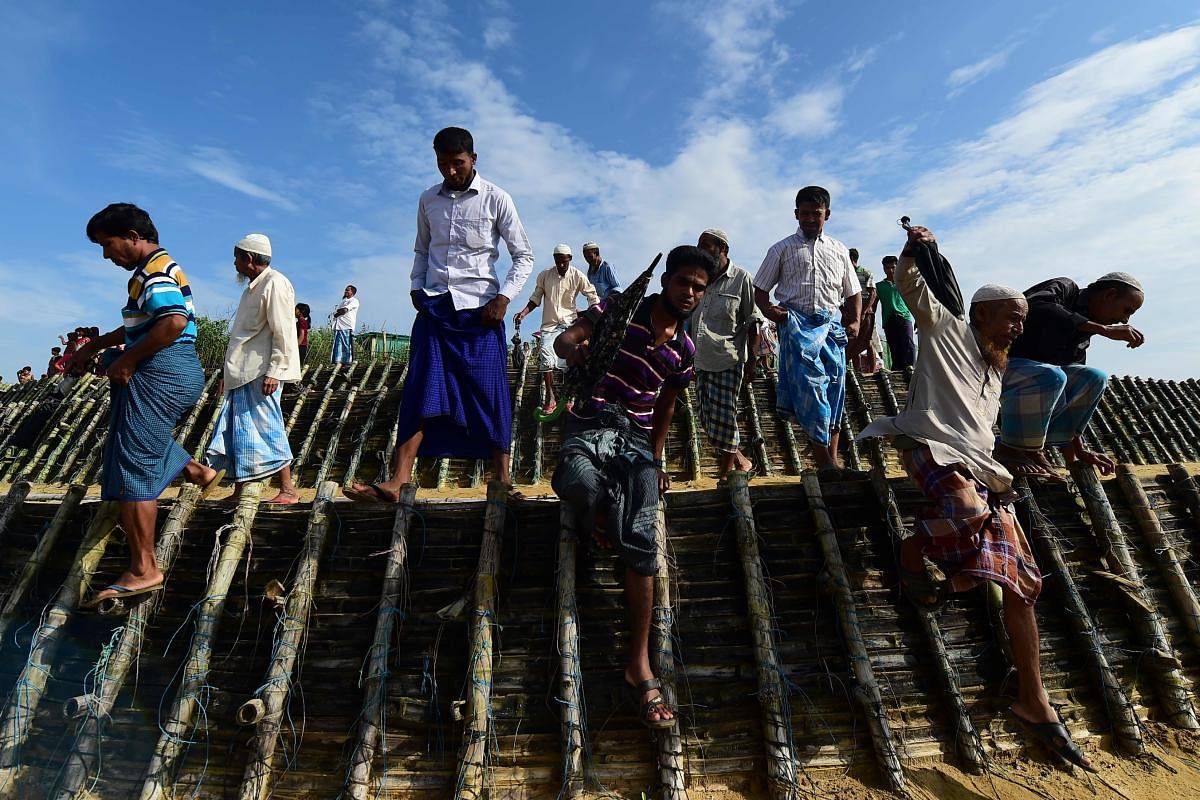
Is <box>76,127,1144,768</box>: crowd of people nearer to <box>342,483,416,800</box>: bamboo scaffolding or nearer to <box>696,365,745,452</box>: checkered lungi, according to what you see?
<box>696,365,745,452</box>: checkered lungi

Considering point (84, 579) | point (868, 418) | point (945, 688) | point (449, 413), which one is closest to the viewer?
point (945, 688)

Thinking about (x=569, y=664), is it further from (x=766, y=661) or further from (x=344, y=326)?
(x=344, y=326)

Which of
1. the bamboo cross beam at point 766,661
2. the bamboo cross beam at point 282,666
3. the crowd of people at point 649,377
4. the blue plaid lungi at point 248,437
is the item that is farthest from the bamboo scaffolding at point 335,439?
the bamboo cross beam at point 766,661

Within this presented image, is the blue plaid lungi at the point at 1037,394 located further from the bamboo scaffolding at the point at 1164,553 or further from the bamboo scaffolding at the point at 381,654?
the bamboo scaffolding at the point at 381,654

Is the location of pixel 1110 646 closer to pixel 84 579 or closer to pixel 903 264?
pixel 903 264

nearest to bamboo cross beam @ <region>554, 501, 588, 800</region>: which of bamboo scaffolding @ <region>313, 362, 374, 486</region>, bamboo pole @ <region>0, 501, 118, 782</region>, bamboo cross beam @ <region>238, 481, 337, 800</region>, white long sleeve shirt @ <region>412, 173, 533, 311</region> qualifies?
bamboo cross beam @ <region>238, 481, 337, 800</region>

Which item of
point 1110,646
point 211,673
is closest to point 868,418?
point 1110,646

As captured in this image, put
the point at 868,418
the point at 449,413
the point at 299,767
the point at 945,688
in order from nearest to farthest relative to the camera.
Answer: the point at 299,767, the point at 945,688, the point at 449,413, the point at 868,418

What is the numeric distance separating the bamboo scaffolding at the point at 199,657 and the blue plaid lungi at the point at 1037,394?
376 centimetres

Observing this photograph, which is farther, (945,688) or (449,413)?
(449,413)

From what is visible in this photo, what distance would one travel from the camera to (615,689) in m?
2.79

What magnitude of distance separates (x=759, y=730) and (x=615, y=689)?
1.94 feet

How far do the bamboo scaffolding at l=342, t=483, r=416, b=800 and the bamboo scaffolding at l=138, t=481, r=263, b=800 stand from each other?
2.15ft

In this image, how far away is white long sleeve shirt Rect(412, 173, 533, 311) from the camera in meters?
3.62
